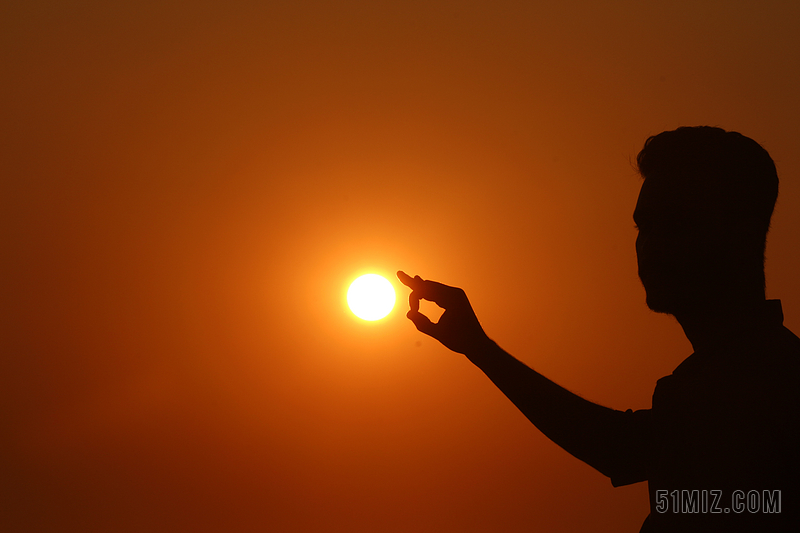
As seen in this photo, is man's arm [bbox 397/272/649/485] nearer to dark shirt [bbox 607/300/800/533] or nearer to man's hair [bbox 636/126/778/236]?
dark shirt [bbox 607/300/800/533]

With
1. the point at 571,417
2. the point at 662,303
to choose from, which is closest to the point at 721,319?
the point at 662,303

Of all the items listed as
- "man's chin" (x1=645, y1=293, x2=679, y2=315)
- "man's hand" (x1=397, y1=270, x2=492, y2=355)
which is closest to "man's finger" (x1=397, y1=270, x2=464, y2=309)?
"man's hand" (x1=397, y1=270, x2=492, y2=355)

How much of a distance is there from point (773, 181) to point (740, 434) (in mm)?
291

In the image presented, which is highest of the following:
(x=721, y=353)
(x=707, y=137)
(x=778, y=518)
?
(x=707, y=137)

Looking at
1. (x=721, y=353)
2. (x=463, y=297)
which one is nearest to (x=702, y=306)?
(x=721, y=353)

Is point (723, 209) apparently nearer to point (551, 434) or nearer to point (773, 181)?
point (773, 181)

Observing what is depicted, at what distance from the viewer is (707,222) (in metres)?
0.55

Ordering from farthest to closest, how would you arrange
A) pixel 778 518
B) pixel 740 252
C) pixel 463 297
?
pixel 463 297 → pixel 740 252 → pixel 778 518

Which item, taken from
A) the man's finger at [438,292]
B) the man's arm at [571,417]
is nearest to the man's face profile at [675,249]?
the man's arm at [571,417]

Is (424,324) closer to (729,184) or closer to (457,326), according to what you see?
(457,326)

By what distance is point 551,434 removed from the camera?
657 mm

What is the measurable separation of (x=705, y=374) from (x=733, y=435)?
71mm

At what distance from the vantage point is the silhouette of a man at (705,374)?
44cm

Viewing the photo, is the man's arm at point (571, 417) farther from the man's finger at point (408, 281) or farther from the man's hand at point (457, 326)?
the man's finger at point (408, 281)
